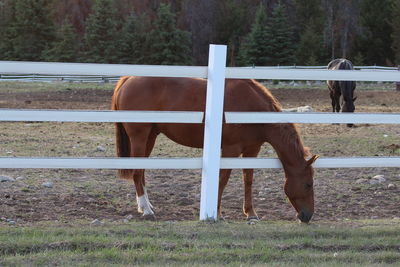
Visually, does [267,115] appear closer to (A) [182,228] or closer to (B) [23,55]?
(A) [182,228]

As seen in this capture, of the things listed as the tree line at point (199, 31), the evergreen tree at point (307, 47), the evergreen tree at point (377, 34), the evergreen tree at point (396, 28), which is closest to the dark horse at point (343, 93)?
the tree line at point (199, 31)

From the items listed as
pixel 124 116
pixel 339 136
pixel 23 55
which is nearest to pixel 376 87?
pixel 339 136

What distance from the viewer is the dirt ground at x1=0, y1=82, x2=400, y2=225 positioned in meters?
6.74

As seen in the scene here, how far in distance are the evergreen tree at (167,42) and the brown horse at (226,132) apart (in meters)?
31.1

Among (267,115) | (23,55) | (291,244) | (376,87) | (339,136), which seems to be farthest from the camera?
(23,55)

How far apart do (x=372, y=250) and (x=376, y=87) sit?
2466 cm

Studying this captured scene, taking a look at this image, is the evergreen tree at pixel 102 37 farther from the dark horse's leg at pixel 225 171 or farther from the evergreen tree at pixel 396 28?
the dark horse's leg at pixel 225 171

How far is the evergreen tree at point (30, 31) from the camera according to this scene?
126 feet

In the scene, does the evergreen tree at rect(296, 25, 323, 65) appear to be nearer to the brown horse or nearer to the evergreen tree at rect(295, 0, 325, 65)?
the evergreen tree at rect(295, 0, 325, 65)

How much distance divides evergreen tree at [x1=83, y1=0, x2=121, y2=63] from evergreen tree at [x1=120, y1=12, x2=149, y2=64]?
52 centimetres

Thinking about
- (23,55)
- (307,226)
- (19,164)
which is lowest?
(23,55)

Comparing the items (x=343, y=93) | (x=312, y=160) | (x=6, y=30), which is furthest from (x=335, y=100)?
(x=6, y=30)

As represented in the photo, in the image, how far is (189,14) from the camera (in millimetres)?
42000

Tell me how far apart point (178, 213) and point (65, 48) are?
32289 millimetres
